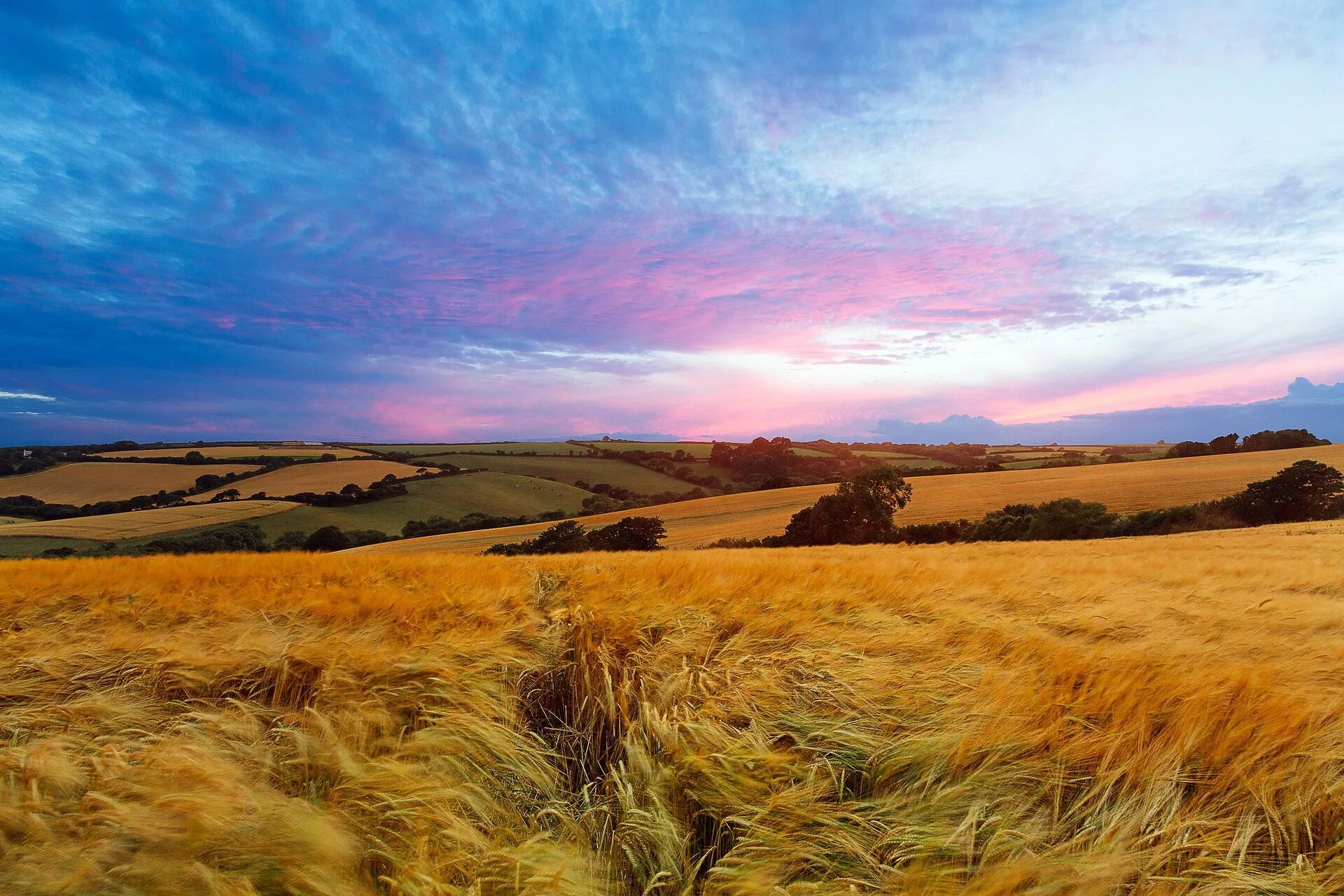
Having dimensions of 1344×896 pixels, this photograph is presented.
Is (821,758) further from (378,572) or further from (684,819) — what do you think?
(378,572)

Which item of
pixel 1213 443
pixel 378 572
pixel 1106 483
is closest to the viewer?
pixel 378 572

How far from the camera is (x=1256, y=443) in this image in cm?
5819

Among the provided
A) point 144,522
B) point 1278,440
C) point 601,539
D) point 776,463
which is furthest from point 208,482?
point 1278,440

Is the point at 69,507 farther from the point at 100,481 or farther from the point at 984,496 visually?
the point at 984,496

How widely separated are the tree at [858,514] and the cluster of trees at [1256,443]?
45.1 meters

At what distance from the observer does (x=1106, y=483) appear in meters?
42.6

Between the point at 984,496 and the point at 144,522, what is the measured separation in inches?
2684

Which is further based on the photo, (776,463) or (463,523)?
(776,463)

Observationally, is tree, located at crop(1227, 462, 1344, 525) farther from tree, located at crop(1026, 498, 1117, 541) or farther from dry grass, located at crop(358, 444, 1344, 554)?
tree, located at crop(1026, 498, 1117, 541)

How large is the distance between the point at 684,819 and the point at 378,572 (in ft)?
15.1

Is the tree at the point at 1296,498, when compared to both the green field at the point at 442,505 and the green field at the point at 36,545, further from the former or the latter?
the green field at the point at 36,545

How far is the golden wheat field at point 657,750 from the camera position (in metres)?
1.53

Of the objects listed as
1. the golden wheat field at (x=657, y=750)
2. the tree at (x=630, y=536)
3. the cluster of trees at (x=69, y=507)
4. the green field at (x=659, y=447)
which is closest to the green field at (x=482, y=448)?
the green field at (x=659, y=447)

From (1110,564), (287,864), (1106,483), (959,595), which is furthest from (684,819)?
(1106,483)
